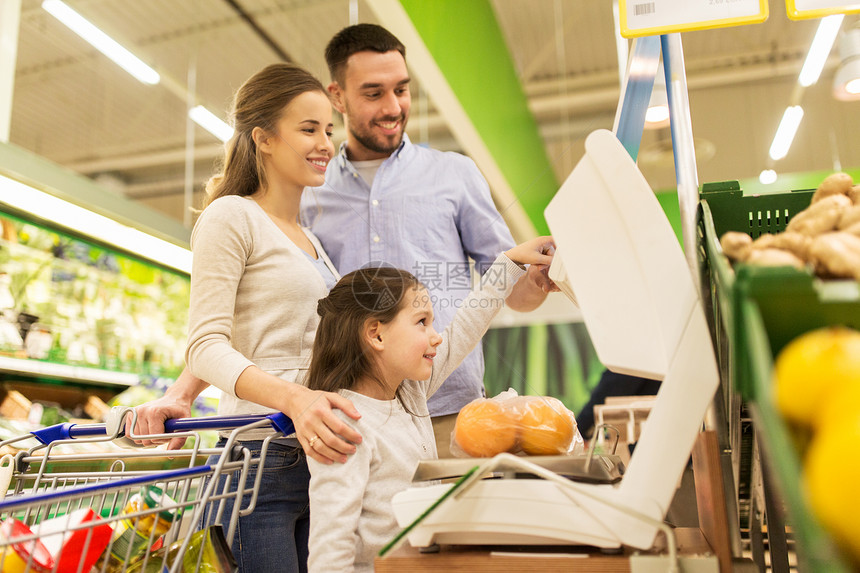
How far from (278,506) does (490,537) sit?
0.59m

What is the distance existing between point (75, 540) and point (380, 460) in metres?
0.44

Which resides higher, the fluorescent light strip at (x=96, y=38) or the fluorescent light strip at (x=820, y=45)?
the fluorescent light strip at (x=96, y=38)

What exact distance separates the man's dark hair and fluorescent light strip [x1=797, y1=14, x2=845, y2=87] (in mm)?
3850

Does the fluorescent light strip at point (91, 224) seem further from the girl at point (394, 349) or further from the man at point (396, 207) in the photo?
the girl at point (394, 349)

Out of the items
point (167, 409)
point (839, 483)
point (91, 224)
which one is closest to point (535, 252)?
point (167, 409)

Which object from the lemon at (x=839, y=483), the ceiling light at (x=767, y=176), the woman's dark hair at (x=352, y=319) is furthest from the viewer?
the ceiling light at (x=767, y=176)

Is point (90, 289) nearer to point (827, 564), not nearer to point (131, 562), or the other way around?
point (131, 562)

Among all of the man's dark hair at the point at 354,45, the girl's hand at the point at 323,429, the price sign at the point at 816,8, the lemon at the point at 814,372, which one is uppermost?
the price sign at the point at 816,8

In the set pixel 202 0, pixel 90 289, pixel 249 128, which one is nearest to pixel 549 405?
pixel 249 128

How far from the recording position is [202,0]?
5.32 m

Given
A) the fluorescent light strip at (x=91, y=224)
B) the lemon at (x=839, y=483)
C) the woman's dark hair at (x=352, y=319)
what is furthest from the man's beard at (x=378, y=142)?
the fluorescent light strip at (x=91, y=224)

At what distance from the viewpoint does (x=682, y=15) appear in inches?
53.1

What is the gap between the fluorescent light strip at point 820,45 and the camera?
14.2ft

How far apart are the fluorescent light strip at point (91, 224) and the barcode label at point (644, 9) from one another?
2344mm
